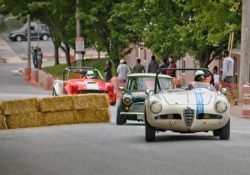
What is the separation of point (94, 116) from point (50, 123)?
1.26 m

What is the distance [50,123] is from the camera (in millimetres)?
25000

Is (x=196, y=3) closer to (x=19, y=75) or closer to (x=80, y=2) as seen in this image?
(x=80, y=2)

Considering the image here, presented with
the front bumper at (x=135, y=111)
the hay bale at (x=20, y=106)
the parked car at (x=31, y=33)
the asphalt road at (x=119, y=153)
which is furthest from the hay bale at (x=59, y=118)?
the parked car at (x=31, y=33)

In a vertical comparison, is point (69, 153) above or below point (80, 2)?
below

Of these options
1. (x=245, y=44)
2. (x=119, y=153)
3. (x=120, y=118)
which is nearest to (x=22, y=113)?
(x=120, y=118)

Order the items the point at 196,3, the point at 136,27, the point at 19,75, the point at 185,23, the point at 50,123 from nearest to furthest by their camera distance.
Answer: the point at 50,123, the point at 196,3, the point at 185,23, the point at 136,27, the point at 19,75

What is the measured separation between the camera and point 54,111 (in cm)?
2508

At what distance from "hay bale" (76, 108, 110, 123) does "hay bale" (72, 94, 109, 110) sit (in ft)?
0.36

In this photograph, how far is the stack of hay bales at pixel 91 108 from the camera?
2533cm

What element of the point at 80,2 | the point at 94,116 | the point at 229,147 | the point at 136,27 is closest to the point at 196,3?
the point at 136,27

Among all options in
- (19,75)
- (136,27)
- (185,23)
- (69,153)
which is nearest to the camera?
(69,153)

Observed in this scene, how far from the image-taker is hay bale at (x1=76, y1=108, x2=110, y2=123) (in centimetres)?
2538

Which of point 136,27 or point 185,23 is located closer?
point 185,23

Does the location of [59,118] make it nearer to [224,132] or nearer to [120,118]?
[120,118]
